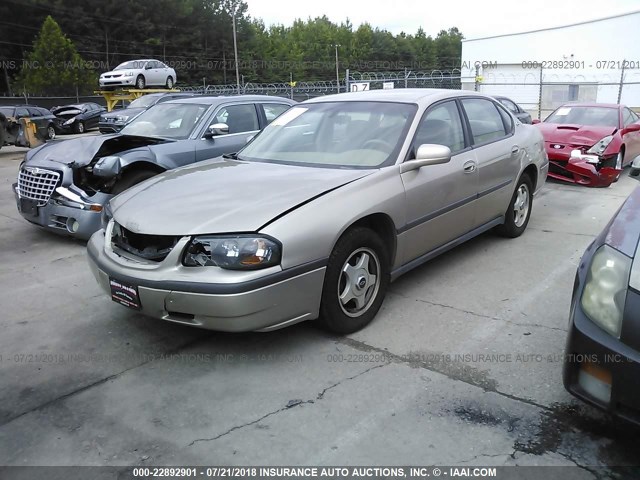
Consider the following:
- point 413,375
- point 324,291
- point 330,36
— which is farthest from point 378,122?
point 330,36

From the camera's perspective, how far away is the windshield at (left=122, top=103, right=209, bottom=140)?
714 cm

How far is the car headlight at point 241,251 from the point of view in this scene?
3.08m

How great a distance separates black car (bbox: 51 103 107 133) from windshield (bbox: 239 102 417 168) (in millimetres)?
21715

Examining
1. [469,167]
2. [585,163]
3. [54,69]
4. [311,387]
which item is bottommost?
[311,387]

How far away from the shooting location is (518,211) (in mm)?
5895

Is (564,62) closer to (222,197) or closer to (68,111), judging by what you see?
(68,111)

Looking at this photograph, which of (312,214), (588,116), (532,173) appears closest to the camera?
(312,214)

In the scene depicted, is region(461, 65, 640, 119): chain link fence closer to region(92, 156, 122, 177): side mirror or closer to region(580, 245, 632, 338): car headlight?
region(92, 156, 122, 177): side mirror

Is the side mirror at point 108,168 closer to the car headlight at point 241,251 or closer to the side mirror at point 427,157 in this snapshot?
the car headlight at point 241,251

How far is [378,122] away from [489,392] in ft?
7.35

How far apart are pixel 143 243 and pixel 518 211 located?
405cm

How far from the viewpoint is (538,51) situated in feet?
135

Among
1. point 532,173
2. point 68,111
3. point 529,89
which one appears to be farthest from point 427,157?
point 529,89

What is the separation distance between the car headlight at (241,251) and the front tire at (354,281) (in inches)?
17.8
